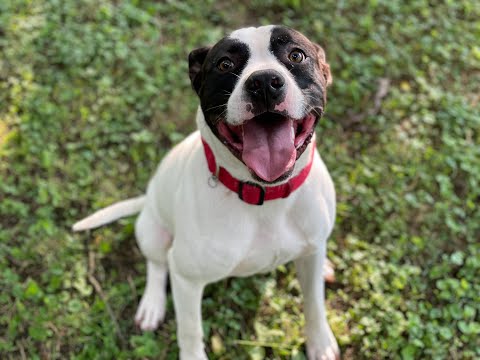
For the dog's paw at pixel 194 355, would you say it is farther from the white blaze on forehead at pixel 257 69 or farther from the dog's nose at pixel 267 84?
the dog's nose at pixel 267 84

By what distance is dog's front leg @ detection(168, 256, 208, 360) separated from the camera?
2.85m

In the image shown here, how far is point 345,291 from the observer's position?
362 centimetres

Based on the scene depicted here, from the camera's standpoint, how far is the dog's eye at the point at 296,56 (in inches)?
94.2

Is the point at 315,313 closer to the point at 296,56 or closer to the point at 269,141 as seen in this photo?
the point at 269,141

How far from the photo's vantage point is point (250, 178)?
2471 mm

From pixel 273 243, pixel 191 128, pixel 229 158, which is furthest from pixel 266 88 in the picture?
pixel 191 128

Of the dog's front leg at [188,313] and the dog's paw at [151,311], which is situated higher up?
the dog's front leg at [188,313]

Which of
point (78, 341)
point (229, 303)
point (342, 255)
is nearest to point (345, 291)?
point (342, 255)

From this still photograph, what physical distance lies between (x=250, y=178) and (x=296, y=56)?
518 millimetres

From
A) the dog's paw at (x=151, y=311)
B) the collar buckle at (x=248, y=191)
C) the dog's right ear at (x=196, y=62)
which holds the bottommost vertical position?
the dog's paw at (x=151, y=311)

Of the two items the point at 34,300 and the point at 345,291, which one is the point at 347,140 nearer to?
the point at 345,291

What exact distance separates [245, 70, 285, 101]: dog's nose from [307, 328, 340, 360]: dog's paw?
1605mm

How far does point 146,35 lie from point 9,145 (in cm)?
143

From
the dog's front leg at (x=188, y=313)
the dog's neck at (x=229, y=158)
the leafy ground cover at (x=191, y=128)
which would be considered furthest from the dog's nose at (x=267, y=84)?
the leafy ground cover at (x=191, y=128)
